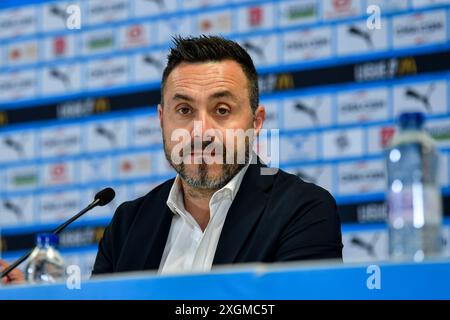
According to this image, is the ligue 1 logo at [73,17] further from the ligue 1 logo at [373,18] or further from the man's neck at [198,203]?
the man's neck at [198,203]

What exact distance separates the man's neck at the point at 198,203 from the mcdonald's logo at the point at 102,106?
1844 mm

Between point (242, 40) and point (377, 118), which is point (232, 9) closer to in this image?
point (242, 40)

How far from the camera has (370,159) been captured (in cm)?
328

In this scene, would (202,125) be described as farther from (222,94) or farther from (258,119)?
(258,119)

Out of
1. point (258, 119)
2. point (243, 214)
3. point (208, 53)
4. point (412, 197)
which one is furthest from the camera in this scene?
point (258, 119)

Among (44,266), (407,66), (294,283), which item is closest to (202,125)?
(294,283)

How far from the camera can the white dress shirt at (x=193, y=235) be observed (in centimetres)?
188

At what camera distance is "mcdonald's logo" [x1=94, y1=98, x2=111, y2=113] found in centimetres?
382

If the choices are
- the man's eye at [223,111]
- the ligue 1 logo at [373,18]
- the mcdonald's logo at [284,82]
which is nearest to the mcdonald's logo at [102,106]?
the mcdonald's logo at [284,82]

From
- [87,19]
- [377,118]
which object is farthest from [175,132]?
[87,19]

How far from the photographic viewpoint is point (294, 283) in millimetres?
1179

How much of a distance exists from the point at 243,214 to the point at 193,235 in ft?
0.53

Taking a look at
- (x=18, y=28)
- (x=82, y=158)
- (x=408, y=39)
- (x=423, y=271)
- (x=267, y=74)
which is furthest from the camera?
(x=18, y=28)
